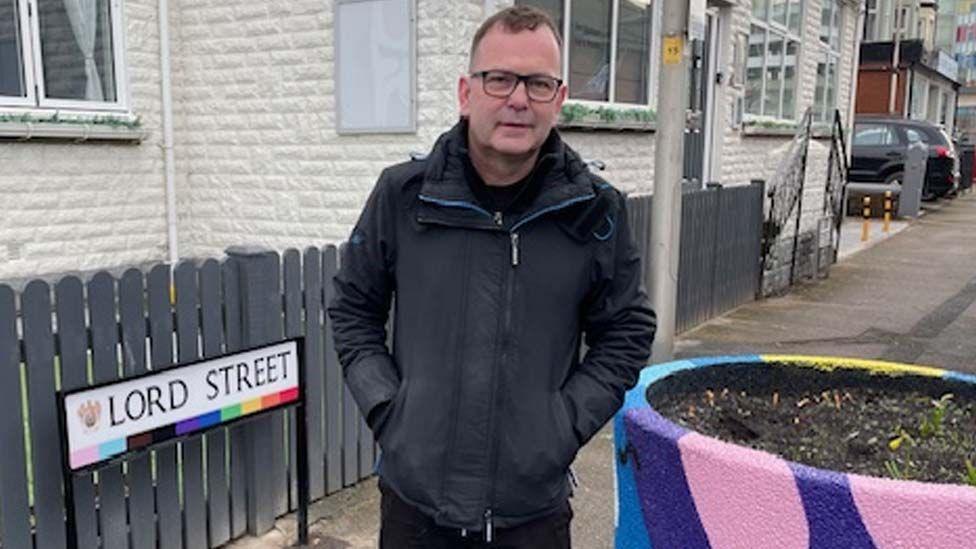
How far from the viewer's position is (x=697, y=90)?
30.0 ft

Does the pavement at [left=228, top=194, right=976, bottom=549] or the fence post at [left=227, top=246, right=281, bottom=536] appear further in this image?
the pavement at [left=228, top=194, right=976, bottom=549]

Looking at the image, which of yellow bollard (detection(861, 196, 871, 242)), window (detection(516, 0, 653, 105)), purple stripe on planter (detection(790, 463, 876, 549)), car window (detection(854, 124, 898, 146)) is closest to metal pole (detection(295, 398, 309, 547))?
purple stripe on planter (detection(790, 463, 876, 549))

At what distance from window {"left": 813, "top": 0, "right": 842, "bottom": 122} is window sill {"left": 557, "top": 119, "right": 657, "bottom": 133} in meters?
5.58

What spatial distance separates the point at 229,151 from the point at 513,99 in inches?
205

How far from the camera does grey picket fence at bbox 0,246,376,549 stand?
2.77 metres

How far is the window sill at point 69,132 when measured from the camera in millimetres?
5484

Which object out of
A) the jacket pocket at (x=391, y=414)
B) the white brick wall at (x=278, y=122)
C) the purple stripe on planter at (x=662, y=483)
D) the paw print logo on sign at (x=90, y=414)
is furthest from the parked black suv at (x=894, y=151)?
the jacket pocket at (x=391, y=414)

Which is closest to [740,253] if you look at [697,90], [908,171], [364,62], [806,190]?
[697,90]

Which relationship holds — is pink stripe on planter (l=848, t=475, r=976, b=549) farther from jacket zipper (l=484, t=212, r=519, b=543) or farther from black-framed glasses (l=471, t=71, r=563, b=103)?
black-framed glasses (l=471, t=71, r=563, b=103)

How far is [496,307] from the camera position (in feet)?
6.15

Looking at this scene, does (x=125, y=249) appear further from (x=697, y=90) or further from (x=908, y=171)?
(x=908, y=171)

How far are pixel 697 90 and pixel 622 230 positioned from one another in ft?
24.9

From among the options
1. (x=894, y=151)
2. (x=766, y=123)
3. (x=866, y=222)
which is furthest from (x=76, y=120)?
(x=894, y=151)

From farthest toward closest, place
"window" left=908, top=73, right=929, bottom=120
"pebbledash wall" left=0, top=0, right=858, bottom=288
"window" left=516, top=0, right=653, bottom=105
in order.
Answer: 1. "window" left=908, top=73, right=929, bottom=120
2. "window" left=516, top=0, right=653, bottom=105
3. "pebbledash wall" left=0, top=0, right=858, bottom=288
